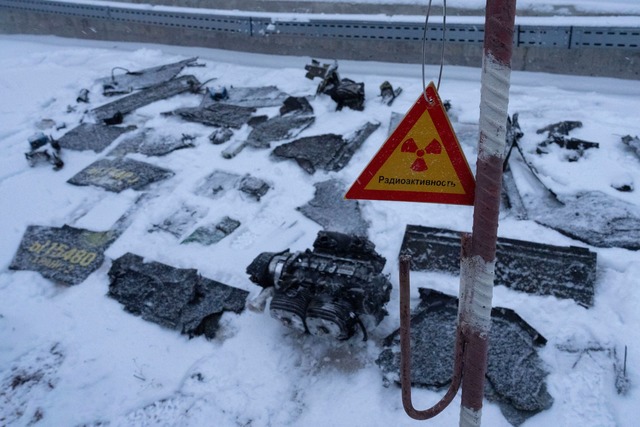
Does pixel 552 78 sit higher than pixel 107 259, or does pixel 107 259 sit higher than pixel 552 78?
pixel 552 78

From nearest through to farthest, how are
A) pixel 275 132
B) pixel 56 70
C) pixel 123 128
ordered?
pixel 275 132, pixel 123 128, pixel 56 70

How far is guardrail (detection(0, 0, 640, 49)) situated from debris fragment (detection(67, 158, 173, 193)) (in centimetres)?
437

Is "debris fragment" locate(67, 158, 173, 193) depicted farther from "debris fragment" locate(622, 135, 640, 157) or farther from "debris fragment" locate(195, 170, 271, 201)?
"debris fragment" locate(622, 135, 640, 157)

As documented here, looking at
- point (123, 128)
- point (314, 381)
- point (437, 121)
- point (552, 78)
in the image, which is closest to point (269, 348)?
point (314, 381)

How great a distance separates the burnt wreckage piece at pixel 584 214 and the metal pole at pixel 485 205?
307 centimetres

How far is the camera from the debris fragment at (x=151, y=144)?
7141 millimetres

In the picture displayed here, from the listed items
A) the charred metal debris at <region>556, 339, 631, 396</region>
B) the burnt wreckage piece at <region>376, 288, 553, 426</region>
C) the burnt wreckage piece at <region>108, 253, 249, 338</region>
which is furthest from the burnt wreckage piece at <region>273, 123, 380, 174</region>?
the charred metal debris at <region>556, 339, 631, 396</region>

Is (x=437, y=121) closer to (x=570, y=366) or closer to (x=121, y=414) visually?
(x=570, y=366)

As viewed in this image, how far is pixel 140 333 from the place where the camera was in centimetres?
455

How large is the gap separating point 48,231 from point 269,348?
132 inches

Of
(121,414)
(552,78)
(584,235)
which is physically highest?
(552,78)

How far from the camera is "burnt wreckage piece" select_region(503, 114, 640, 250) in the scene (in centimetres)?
484

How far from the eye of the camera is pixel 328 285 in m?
4.16

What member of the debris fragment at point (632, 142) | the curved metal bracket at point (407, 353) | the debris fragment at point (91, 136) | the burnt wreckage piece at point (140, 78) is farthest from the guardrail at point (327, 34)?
the curved metal bracket at point (407, 353)
